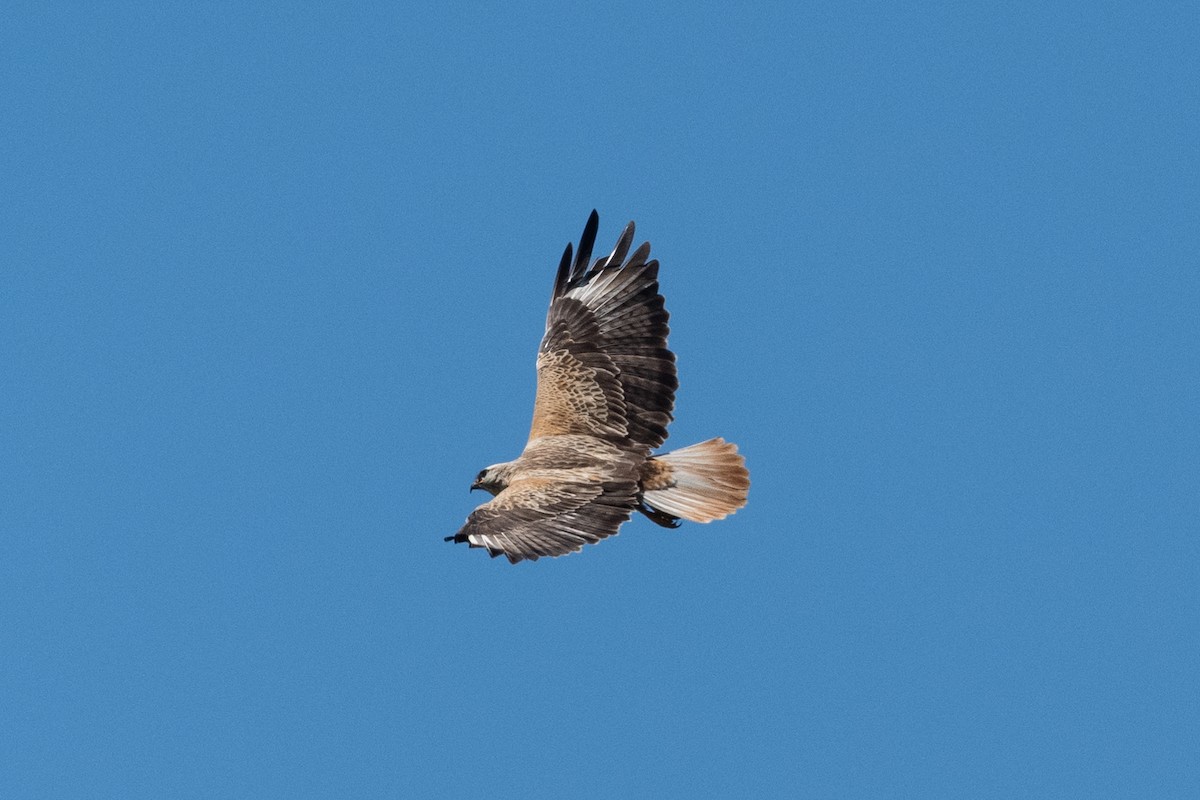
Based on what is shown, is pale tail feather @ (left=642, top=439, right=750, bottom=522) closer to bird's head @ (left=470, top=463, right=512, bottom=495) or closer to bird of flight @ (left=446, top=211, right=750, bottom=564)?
bird of flight @ (left=446, top=211, right=750, bottom=564)

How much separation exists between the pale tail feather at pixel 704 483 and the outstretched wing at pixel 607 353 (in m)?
0.48

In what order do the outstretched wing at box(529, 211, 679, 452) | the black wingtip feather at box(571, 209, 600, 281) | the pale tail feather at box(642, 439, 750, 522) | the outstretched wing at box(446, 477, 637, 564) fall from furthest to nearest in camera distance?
the black wingtip feather at box(571, 209, 600, 281) → the outstretched wing at box(529, 211, 679, 452) → the pale tail feather at box(642, 439, 750, 522) → the outstretched wing at box(446, 477, 637, 564)

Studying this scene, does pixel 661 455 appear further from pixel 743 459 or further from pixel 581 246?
pixel 581 246

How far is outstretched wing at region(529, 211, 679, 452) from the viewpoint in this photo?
1808 centimetres

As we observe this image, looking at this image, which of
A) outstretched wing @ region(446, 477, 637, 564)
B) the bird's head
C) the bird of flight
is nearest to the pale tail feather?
the bird of flight

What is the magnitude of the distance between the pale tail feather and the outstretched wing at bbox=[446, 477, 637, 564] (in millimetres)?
671

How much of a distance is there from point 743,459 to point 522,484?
2.28 meters

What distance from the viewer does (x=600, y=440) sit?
17.8 meters

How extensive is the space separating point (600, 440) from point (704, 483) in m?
1.16

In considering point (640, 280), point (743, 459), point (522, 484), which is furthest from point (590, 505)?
point (640, 280)

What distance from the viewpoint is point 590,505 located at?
16.2 m

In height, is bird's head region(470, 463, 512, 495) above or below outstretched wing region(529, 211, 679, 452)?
below

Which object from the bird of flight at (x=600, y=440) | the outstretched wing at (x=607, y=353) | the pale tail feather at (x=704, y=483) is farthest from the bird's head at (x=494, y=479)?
the pale tail feather at (x=704, y=483)

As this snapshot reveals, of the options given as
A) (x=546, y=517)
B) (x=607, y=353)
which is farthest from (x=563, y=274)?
(x=546, y=517)
